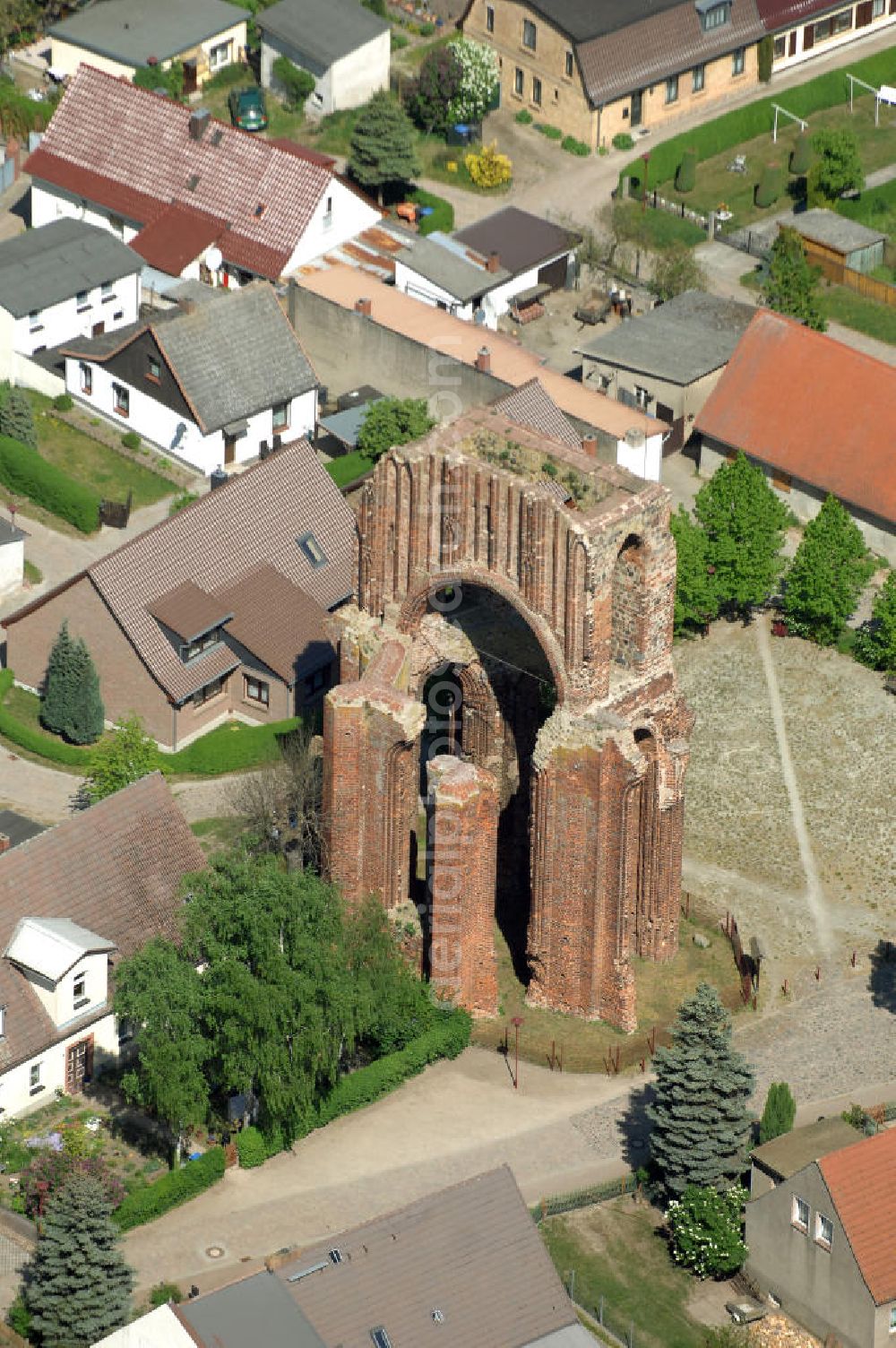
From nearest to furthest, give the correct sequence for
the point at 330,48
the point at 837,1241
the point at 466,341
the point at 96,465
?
the point at 837,1241, the point at 96,465, the point at 466,341, the point at 330,48

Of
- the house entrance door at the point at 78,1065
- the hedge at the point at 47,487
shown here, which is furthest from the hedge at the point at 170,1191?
the hedge at the point at 47,487

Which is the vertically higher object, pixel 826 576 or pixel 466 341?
pixel 466 341

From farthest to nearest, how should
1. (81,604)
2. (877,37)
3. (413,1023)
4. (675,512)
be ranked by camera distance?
(877,37), (675,512), (81,604), (413,1023)

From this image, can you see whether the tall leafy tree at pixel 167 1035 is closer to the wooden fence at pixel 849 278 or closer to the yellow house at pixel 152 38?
the wooden fence at pixel 849 278

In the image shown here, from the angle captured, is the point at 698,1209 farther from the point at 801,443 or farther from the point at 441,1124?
the point at 801,443

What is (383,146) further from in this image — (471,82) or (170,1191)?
(170,1191)

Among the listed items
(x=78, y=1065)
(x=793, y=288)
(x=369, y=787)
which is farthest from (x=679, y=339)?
(x=78, y=1065)

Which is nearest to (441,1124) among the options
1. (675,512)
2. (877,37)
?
(675,512)

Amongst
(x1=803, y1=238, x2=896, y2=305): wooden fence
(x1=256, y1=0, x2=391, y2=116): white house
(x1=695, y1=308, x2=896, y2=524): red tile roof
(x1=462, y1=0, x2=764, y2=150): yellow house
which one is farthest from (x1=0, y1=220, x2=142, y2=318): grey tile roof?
(x1=803, y1=238, x2=896, y2=305): wooden fence
